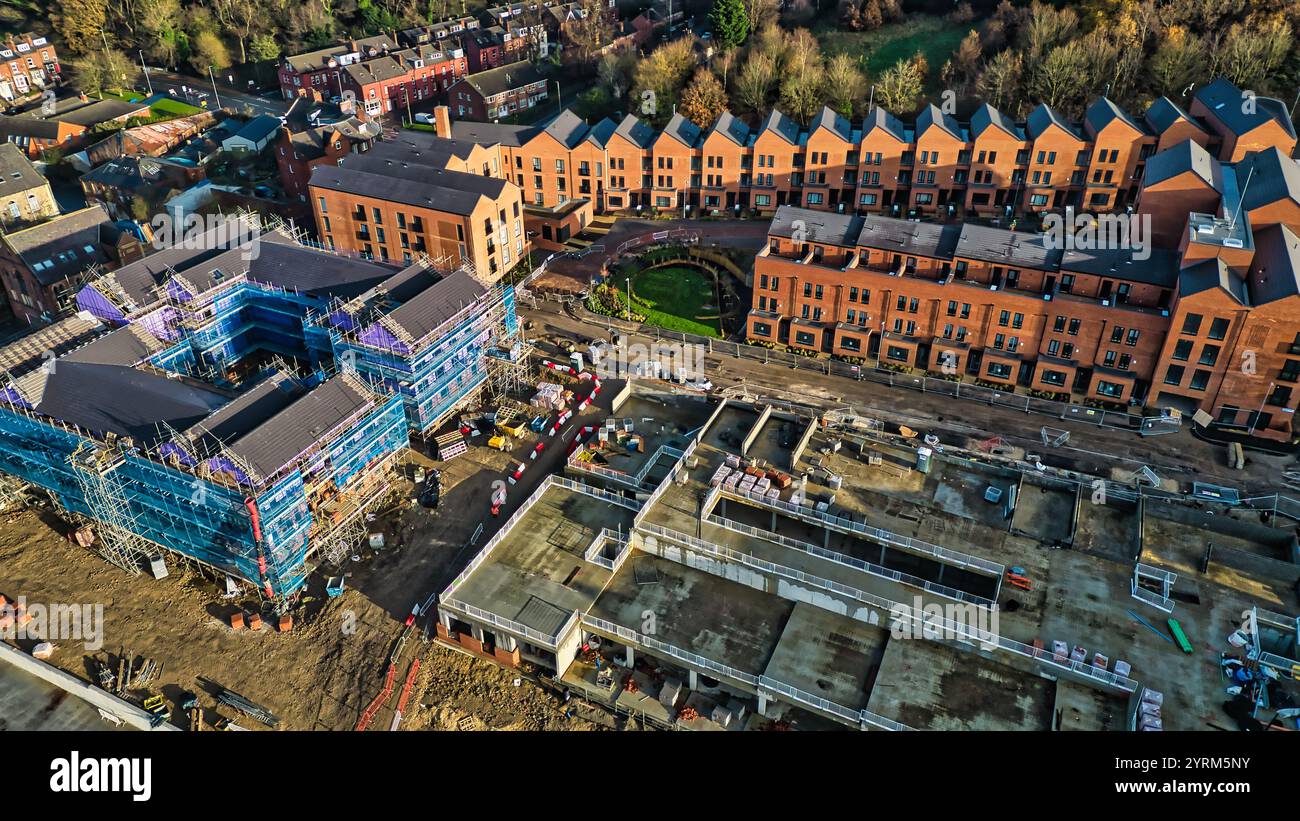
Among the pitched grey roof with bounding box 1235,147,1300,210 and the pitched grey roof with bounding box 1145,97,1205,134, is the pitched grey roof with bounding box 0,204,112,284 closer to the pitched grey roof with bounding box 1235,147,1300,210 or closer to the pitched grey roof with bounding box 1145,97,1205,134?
the pitched grey roof with bounding box 1235,147,1300,210

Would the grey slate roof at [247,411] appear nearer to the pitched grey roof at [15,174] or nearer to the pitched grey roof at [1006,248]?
the pitched grey roof at [1006,248]

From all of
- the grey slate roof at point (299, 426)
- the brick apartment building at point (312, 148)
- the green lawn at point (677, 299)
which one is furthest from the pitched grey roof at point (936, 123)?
the grey slate roof at point (299, 426)

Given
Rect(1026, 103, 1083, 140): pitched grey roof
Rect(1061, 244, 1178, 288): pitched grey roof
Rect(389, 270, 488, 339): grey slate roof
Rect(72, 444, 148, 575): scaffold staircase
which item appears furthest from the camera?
Rect(1026, 103, 1083, 140): pitched grey roof

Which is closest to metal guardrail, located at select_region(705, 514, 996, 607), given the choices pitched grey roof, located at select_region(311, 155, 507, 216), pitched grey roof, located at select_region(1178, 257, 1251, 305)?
pitched grey roof, located at select_region(1178, 257, 1251, 305)

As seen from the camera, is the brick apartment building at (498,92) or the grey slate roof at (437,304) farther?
the brick apartment building at (498,92)

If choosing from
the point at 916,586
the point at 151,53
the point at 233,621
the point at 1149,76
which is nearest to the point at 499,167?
the point at 233,621

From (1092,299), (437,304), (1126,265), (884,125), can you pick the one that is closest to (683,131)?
(884,125)
